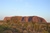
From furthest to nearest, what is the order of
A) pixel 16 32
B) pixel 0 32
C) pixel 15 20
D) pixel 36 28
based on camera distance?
pixel 15 20 < pixel 36 28 < pixel 16 32 < pixel 0 32

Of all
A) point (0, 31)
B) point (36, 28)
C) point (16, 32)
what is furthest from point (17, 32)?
point (36, 28)

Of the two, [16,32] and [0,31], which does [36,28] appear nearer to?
[16,32]

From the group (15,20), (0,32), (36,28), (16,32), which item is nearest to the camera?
(0,32)

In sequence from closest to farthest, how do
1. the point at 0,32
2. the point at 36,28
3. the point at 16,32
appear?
the point at 0,32
the point at 16,32
the point at 36,28

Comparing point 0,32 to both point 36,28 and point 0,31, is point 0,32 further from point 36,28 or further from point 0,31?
point 36,28

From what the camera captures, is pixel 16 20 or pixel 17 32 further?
pixel 16 20

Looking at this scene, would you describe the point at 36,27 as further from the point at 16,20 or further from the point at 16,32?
the point at 16,32

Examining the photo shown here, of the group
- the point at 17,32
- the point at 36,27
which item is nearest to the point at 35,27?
the point at 36,27

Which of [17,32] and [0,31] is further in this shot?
[17,32]
